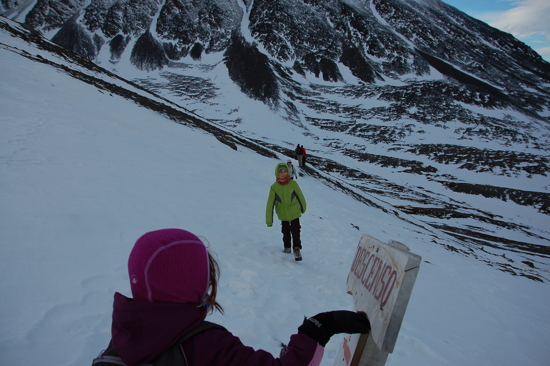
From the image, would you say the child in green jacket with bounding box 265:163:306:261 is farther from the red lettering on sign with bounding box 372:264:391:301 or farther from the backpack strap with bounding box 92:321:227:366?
the backpack strap with bounding box 92:321:227:366

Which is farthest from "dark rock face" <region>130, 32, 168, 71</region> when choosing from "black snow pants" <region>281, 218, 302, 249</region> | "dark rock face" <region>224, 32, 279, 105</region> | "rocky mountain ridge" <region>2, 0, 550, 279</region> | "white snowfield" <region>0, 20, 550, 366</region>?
"black snow pants" <region>281, 218, 302, 249</region>

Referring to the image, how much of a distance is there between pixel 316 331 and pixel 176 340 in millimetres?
611

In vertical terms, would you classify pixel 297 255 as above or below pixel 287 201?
below

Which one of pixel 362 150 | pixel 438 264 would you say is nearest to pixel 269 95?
pixel 362 150

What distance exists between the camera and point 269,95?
65250mm

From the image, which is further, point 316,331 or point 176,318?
point 316,331

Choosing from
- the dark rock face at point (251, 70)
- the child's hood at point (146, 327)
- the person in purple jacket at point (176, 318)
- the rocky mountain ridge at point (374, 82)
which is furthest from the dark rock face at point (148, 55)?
the child's hood at point (146, 327)

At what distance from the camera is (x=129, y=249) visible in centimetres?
347

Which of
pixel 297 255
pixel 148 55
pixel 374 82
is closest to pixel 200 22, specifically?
pixel 148 55

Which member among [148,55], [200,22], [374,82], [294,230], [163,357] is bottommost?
[294,230]

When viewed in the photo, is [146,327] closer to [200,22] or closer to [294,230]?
[294,230]

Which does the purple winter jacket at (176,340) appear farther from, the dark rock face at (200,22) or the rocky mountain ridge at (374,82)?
the dark rock face at (200,22)

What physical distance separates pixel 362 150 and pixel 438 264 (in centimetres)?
3880

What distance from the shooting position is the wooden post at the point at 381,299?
52.2 inches
